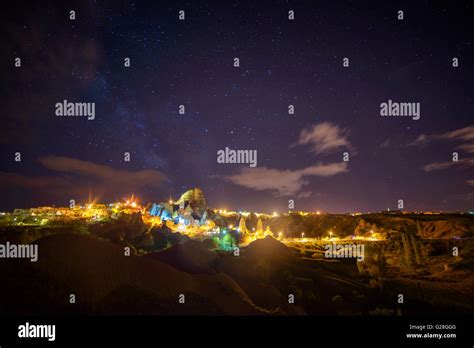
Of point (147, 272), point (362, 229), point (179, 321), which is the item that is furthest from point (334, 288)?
point (362, 229)

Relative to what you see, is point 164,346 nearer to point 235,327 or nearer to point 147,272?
point 235,327

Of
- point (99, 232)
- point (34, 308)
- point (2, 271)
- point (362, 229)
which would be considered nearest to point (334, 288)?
point (34, 308)

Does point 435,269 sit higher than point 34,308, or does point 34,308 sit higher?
point 34,308

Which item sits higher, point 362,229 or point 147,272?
point 147,272

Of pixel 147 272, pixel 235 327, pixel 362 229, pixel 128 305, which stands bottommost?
pixel 362 229

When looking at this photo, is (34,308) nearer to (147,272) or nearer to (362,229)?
(147,272)

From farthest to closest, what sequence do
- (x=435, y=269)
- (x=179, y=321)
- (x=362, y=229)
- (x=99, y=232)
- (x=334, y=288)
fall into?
(x=362, y=229), (x=99, y=232), (x=435, y=269), (x=334, y=288), (x=179, y=321)

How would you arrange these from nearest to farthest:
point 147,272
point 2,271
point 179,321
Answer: point 179,321 < point 2,271 < point 147,272

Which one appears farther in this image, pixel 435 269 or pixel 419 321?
pixel 435 269

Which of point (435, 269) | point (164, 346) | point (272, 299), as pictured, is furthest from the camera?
point (435, 269)
